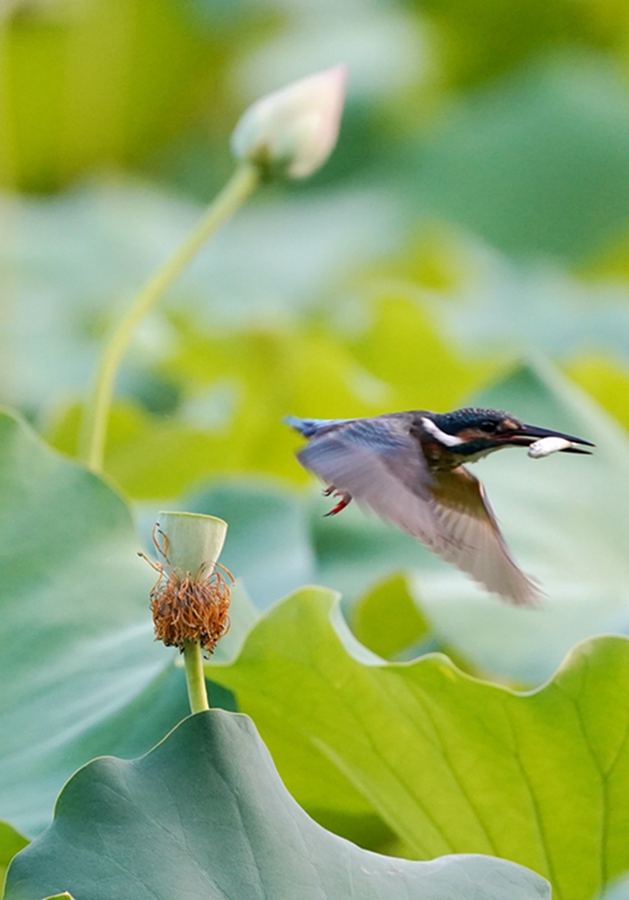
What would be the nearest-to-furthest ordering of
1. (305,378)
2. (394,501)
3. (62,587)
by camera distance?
1. (394,501)
2. (62,587)
3. (305,378)

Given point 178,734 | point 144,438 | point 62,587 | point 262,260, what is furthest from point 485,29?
point 178,734

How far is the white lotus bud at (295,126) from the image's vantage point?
714 millimetres

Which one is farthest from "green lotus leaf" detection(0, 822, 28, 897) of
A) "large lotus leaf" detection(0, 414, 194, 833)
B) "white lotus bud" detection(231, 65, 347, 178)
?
"white lotus bud" detection(231, 65, 347, 178)

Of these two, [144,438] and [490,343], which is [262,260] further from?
[144,438]

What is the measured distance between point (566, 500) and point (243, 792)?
0.48 metres

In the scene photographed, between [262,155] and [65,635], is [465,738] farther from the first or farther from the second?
[262,155]

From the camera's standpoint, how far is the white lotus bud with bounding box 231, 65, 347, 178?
714 mm

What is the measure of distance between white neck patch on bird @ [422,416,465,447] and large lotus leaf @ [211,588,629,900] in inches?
3.5

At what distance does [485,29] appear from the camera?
2.62 meters

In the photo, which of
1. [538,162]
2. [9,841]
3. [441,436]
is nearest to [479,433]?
[441,436]

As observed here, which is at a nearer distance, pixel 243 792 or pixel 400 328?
pixel 243 792

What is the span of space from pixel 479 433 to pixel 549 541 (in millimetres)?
394

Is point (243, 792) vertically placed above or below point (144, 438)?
above

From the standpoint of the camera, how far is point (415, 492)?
1.43ft
